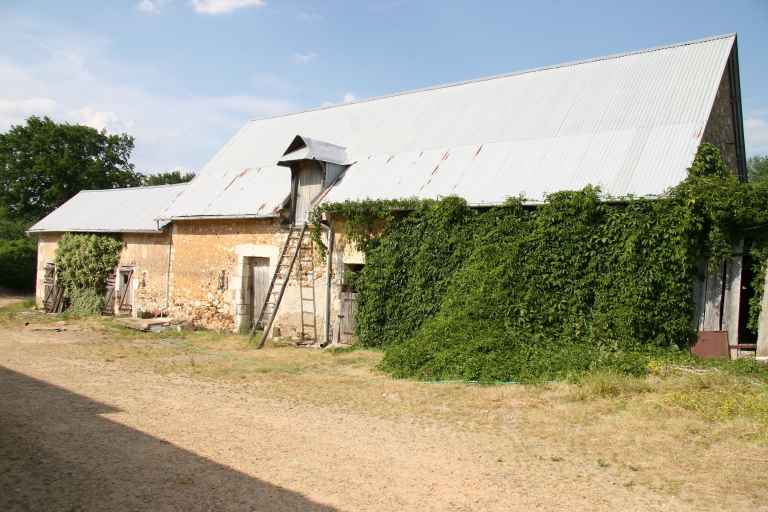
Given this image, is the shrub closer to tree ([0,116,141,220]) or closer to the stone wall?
the stone wall

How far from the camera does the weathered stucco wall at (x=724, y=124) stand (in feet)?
38.5

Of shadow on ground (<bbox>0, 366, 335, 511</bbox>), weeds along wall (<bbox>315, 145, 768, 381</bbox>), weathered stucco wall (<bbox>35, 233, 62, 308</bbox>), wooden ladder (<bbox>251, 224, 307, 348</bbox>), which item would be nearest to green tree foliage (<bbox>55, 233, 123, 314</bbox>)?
weathered stucco wall (<bbox>35, 233, 62, 308</bbox>)

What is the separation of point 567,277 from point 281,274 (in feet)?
22.9

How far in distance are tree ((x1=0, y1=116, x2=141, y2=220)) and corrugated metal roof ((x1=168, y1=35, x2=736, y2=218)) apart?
78.8ft

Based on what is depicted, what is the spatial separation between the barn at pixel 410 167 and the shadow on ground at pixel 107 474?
736 cm

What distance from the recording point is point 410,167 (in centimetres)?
1386

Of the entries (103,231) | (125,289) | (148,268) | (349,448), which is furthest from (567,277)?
(103,231)

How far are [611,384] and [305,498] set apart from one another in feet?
15.8

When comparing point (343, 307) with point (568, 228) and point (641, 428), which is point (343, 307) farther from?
point (641, 428)

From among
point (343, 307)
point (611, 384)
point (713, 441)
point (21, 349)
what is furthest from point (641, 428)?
point (21, 349)

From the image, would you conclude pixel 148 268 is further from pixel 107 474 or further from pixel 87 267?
pixel 107 474

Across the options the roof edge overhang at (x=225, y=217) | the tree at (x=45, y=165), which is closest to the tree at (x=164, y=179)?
the tree at (x=45, y=165)

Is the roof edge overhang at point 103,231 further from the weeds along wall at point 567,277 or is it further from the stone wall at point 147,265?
the weeds along wall at point 567,277

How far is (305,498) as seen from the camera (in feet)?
15.4
